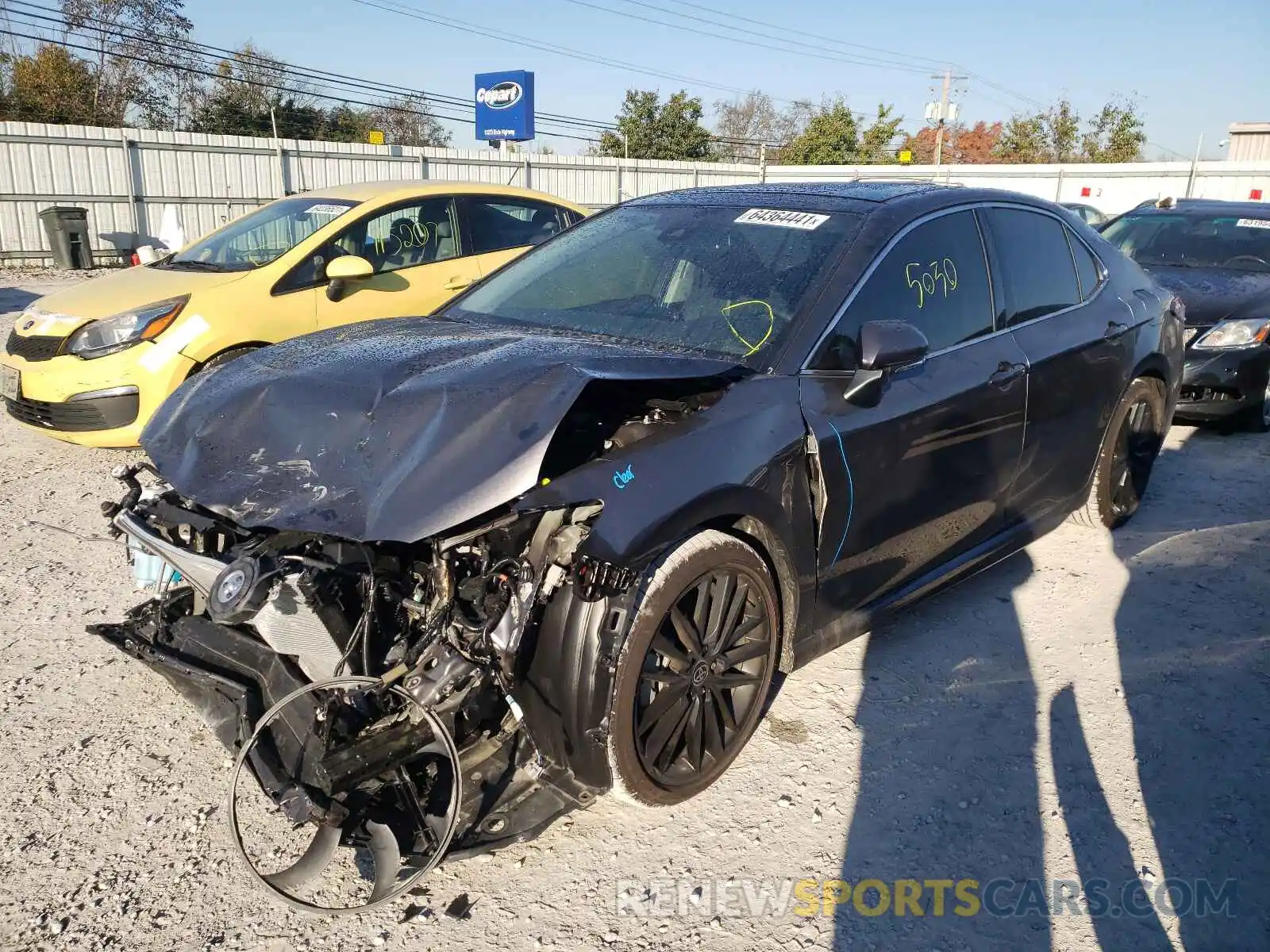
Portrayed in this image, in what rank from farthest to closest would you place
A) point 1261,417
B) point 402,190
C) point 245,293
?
1. point 1261,417
2. point 402,190
3. point 245,293

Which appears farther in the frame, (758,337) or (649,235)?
(649,235)

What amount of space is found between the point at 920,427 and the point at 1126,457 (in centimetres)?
223

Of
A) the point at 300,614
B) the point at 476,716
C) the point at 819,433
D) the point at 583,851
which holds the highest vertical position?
the point at 819,433

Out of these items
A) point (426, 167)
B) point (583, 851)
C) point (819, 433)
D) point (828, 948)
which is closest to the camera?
point (828, 948)

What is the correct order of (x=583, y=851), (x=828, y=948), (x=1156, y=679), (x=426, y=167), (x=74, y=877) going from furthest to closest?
(x=426, y=167) < (x=1156, y=679) < (x=583, y=851) < (x=74, y=877) < (x=828, y=948)

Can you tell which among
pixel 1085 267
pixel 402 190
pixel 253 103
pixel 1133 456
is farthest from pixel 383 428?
pixel 253 103

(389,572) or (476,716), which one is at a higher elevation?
(389,572)

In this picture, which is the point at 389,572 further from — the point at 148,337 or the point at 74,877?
the point at 148,337

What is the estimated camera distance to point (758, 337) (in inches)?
118

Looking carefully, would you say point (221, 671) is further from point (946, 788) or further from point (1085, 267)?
point (1085, 267)

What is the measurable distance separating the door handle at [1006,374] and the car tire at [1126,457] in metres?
1.10

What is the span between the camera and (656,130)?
42688mm

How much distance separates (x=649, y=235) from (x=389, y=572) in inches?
73.6

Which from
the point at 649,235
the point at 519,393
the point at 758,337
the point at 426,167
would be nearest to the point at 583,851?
the point at 519,393
